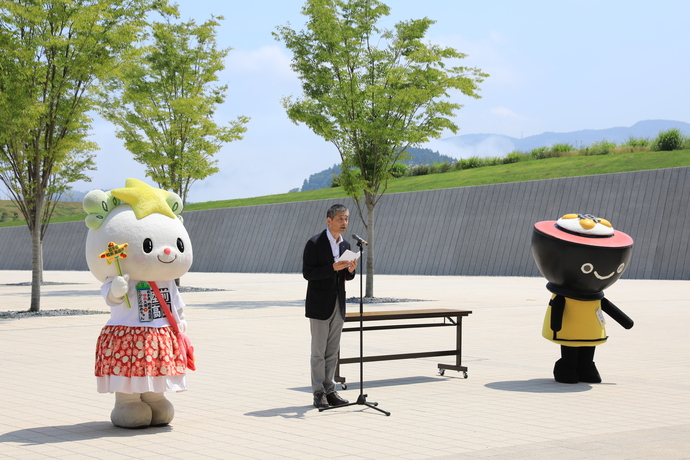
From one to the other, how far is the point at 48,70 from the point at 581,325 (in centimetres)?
1206

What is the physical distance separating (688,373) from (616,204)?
21606mm

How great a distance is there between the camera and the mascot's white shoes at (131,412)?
6113 mm

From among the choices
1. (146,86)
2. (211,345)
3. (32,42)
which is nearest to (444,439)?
(211,345)

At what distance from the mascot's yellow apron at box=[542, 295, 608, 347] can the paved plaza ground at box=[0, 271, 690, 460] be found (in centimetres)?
45

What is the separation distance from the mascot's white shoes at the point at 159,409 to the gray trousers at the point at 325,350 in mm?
1319

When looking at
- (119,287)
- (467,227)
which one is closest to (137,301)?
(119,287)

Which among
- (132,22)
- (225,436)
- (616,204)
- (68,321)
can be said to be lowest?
(68,321)

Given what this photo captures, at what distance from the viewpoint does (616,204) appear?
95.7ft

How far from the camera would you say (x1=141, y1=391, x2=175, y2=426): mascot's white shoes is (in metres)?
6.21

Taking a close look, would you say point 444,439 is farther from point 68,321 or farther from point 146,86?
point 146,86

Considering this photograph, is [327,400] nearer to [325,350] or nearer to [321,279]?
[325,350]

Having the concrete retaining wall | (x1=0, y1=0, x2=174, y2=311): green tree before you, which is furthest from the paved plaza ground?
the concrete retaining wall

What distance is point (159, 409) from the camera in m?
6.21

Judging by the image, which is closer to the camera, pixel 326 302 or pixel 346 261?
pixel 346 261
